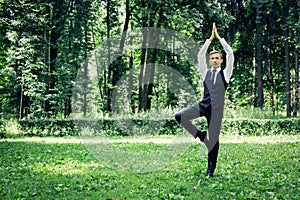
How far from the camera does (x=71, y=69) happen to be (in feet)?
85.3

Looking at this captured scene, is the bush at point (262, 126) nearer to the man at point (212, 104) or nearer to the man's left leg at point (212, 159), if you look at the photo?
the man's left leg at point (212, 159)

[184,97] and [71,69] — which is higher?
[71,69]

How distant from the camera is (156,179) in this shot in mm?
7551

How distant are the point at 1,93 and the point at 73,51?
766cm

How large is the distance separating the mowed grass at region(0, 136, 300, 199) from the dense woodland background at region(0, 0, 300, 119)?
10.7 m

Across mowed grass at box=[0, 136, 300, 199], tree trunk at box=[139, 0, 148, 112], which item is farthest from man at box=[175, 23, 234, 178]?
tree trunk at box=[139, 0, 148, 112]

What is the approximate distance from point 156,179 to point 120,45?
22.3m

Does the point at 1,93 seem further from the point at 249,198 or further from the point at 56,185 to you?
the point at 249,198

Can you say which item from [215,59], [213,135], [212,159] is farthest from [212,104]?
[212,159]

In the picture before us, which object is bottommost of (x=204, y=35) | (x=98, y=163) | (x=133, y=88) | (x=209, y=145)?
(x=98, y=163)

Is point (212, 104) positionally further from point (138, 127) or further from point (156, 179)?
point (138, 127)

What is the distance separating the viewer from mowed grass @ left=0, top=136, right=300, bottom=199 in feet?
20.3

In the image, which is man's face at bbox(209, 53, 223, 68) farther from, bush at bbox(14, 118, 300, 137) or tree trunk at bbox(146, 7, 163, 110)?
tree trunk at bbox(146, 7, 163, 110)

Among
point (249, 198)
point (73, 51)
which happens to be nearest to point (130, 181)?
point (249, 198)
